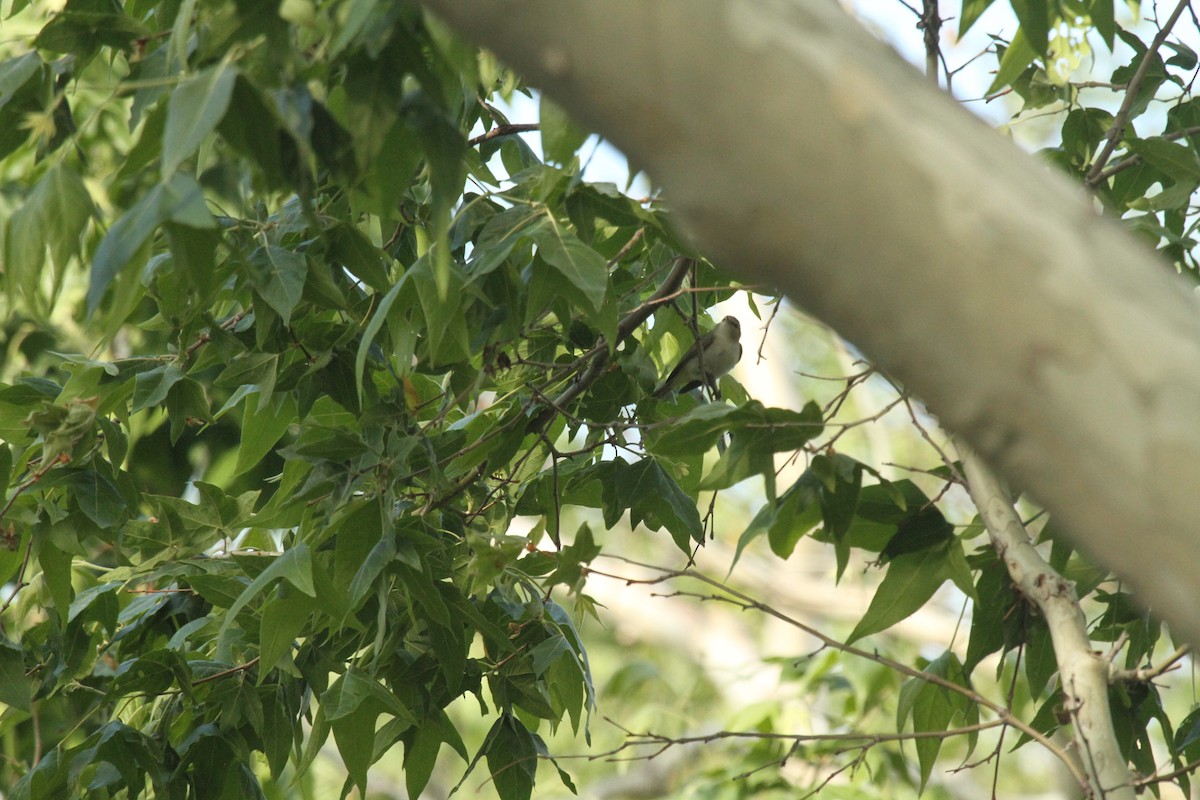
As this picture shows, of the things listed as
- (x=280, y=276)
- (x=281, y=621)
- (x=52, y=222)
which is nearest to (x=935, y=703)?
(x=281, y=621)

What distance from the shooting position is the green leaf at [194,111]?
0.97 m

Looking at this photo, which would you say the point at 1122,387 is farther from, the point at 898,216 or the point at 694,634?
the point at 694,634

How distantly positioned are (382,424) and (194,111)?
801 mm

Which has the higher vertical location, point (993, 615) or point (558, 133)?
point (558, 133)

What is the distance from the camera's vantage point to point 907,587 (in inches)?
61.7

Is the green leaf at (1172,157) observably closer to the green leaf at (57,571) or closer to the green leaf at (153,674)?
the green leaf at (153,674)

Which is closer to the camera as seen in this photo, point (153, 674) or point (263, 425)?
point (153, 674)

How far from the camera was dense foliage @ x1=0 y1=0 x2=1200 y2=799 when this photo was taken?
3.92 ft

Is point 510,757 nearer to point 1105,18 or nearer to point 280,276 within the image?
point 280,276

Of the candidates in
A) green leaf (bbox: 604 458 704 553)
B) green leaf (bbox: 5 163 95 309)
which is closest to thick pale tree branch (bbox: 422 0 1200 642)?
green leaf (bbox: 5 163 95 309)

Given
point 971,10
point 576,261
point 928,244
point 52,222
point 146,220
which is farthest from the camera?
point 971,10

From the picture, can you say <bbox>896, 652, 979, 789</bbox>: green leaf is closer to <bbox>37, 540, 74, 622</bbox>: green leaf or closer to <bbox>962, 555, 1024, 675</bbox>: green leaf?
<bbox>962, 555, 1024, 675</bbox>: green leaf

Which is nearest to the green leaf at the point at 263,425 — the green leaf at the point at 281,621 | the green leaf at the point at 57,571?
the green leaf at the point at 57,571

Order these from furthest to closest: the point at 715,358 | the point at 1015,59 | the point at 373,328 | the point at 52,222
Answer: the point at 715,358 → the point at 1015,59 → the point at 373,328 → the point at 52,222
